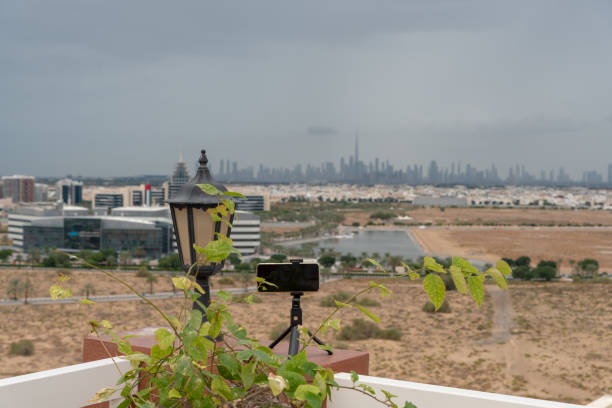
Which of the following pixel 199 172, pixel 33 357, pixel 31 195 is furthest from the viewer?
pixel 31 195

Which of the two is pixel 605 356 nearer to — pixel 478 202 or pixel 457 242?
pixel 457 242

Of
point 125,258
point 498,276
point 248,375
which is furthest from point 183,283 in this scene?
point 125,258

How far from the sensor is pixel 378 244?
4497cm

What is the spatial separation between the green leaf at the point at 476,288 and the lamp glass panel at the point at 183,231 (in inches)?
60.0

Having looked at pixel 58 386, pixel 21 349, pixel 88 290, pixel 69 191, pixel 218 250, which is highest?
pixel 218 250

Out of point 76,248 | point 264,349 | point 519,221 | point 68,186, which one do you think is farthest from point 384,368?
point 68,186

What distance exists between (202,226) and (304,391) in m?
1.51

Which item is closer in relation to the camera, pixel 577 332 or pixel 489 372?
pixel 489 372

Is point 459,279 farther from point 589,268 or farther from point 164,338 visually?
point 589,268

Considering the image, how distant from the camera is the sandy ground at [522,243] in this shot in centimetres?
3784

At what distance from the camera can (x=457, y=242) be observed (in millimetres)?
44625

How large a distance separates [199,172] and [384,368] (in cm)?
1537

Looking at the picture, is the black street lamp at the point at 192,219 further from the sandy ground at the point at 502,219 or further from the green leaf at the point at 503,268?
the sandy ground at the point at 502,219

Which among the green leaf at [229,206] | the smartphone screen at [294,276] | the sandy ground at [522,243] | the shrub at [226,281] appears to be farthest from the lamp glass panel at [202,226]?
the sandy ground at [522,243]
